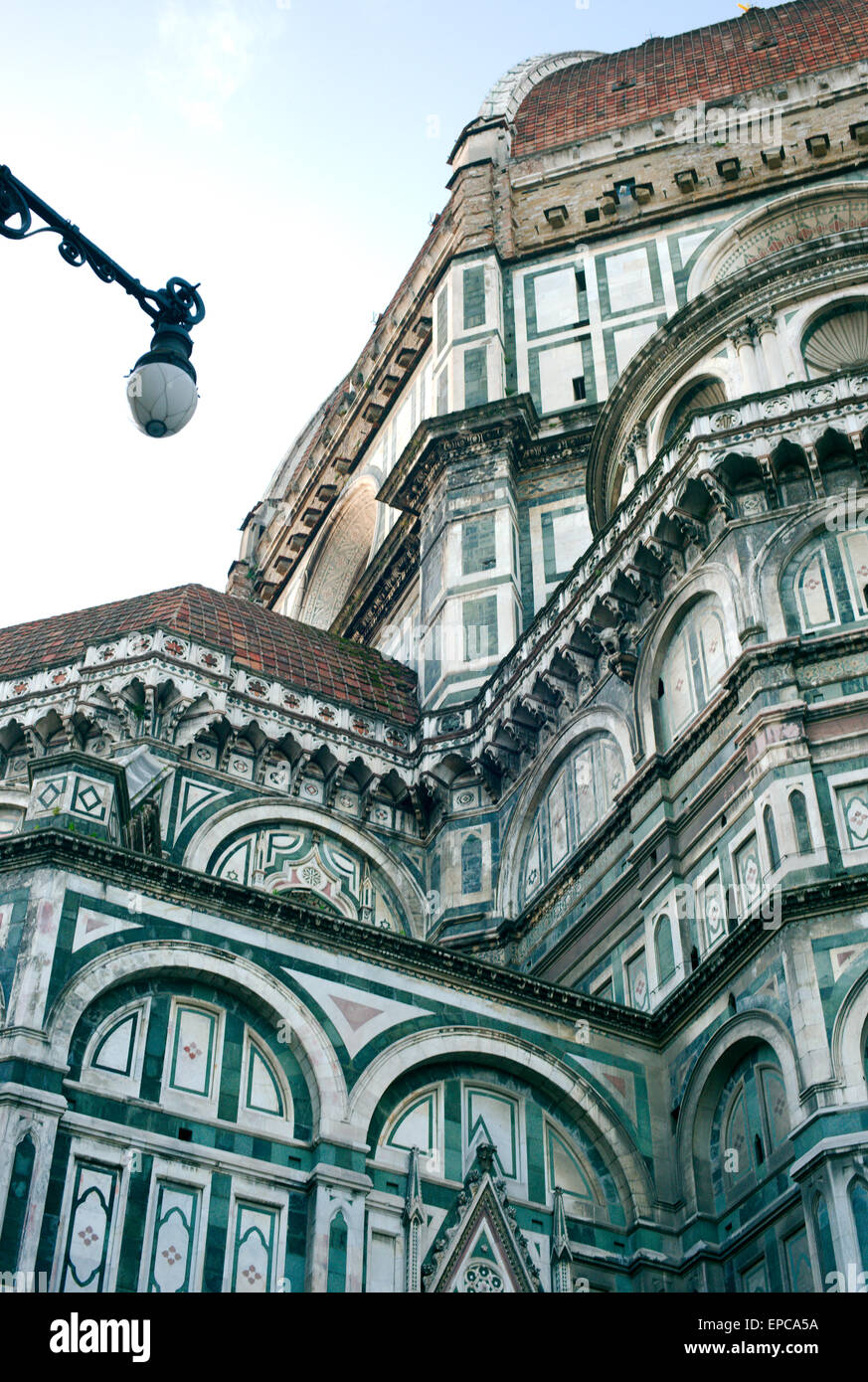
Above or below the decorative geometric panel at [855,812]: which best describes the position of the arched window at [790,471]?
above

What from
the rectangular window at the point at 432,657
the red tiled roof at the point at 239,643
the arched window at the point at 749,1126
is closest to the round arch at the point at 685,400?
the rectangular window at the point at 432,657

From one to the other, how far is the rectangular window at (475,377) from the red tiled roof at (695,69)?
717 cm

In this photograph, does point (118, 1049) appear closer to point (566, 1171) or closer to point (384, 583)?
point (566, 1171)

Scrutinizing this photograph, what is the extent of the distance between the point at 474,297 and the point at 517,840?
14.4m

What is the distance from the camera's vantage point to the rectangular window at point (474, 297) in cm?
3447

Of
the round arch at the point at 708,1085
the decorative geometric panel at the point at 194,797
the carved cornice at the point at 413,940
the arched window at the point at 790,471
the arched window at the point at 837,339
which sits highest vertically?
the arched window at the point at 837,339

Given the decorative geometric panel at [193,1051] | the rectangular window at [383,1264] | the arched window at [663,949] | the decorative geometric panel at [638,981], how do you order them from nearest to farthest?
1. the rectangular window at [383,1264]
2. the decorative geometric panel at [193,1051]
3. the arched window at [663,949]
4. the decorative geometric panel at [638,981]

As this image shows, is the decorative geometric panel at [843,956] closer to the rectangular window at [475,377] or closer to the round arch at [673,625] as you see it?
the round arch at [673,625]

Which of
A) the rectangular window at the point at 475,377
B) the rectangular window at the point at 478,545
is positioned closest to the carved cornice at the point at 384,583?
the rectangular window at the point at 478,545

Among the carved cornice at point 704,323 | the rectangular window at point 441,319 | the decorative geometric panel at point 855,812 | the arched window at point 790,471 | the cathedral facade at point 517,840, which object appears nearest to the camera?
the cathedral facade at point 517,840

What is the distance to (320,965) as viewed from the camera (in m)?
17.5

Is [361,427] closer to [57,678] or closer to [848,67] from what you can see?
[848,67]

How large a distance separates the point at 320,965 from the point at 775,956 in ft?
15.0

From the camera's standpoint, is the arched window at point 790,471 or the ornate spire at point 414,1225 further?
the arched window at point 790,471
